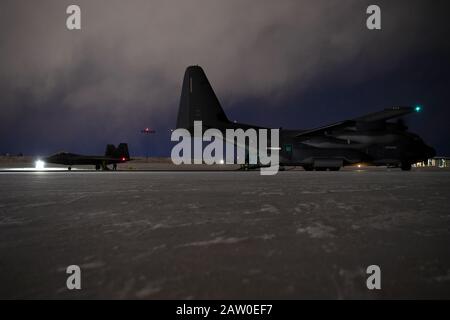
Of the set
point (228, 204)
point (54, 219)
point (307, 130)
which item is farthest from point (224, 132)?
point (54, 219)

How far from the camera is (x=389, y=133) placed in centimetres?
2034

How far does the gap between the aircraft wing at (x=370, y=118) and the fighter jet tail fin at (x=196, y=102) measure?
685 cm

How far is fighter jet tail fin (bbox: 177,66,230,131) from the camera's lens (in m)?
20.3

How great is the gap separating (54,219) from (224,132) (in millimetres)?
16732

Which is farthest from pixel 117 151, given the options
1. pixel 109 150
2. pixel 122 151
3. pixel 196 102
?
pixel 196 102

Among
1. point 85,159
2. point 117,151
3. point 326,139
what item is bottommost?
point 85,159

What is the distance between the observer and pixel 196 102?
20.3 meters

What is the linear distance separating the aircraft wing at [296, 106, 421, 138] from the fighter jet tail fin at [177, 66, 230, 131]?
270 inches

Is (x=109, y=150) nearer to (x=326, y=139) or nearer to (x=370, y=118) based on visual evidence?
(x=326, y=139)

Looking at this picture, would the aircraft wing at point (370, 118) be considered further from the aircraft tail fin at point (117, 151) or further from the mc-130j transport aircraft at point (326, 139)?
the aircraft tail fin at point (117, 151)

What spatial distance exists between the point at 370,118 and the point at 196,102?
13.3 metres
